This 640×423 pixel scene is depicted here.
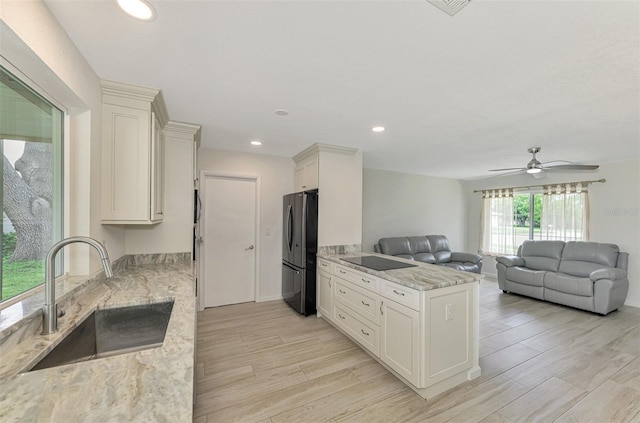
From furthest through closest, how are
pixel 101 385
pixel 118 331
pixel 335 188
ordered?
pixel 335 188, pixel 118 331, pixel 101 385

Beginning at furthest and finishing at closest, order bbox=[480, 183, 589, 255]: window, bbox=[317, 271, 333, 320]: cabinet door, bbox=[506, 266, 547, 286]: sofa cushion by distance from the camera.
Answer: bbox=[480, 183, 589, 255]: window → bbox=[506, 266, 547, 286]: sofa cushion → bbox=[317, 271, 333, 320]: cabinet door

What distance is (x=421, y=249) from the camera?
5.50 meters

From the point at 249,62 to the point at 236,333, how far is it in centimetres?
284

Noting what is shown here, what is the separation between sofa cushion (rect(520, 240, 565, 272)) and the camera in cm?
468

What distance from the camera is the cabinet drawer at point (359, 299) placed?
2.50m

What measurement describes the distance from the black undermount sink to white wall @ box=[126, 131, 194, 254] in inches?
54.1

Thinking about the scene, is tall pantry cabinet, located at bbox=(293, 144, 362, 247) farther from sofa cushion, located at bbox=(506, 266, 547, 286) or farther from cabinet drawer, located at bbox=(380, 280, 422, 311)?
sofa cushion, located at bbox=(506, 266, 547, 286)

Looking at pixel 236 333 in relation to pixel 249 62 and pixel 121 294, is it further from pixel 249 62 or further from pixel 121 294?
pixel 249 62

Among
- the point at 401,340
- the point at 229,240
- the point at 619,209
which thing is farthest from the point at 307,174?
the point at 619,209

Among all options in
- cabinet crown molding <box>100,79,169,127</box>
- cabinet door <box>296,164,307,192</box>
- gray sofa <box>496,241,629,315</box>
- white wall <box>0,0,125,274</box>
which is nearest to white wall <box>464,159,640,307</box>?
gray sofa <box>496,241,629,315</box>

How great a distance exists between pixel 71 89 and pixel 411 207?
575cm

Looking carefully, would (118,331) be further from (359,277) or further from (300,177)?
(300,177)

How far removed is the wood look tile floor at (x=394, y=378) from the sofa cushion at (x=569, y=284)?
1.68ft

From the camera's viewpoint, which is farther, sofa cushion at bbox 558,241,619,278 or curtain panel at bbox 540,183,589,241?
curtain panel at bbox 540,183,589,241
